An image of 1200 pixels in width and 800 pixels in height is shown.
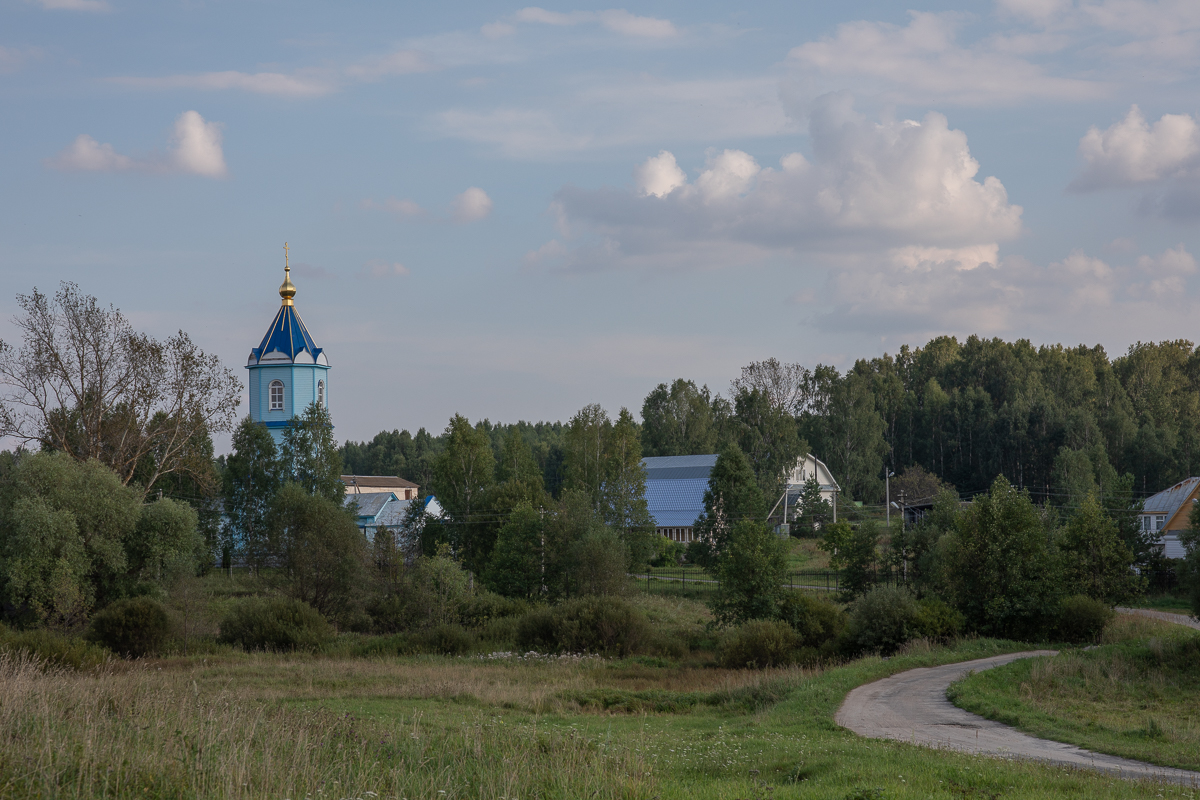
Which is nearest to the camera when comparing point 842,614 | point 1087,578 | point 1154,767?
point 1154,767

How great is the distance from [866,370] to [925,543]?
256 ft

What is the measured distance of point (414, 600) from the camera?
4194 cm

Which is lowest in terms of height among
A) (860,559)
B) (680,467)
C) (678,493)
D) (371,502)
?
(860,559)

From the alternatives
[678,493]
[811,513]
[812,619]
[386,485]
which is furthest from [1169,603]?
[386,485]

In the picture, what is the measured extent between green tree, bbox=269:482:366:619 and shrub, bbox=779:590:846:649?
1979cm

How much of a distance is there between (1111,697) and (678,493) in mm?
53799

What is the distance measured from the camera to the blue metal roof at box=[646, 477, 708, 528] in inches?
2904

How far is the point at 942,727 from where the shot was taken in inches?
690

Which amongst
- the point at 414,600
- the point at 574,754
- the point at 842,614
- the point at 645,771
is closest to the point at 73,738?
the point at 574,754

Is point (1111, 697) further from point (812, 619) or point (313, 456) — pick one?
point (313, 456)

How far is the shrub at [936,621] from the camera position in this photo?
1243 inches

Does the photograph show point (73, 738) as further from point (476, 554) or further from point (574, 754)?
point (476, 554)

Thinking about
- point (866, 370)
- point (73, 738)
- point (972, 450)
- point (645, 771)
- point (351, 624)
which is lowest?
point (351, 624)

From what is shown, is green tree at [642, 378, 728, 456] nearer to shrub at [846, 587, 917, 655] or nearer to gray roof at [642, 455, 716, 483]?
gray roof at [642, 455, 716, 483]
